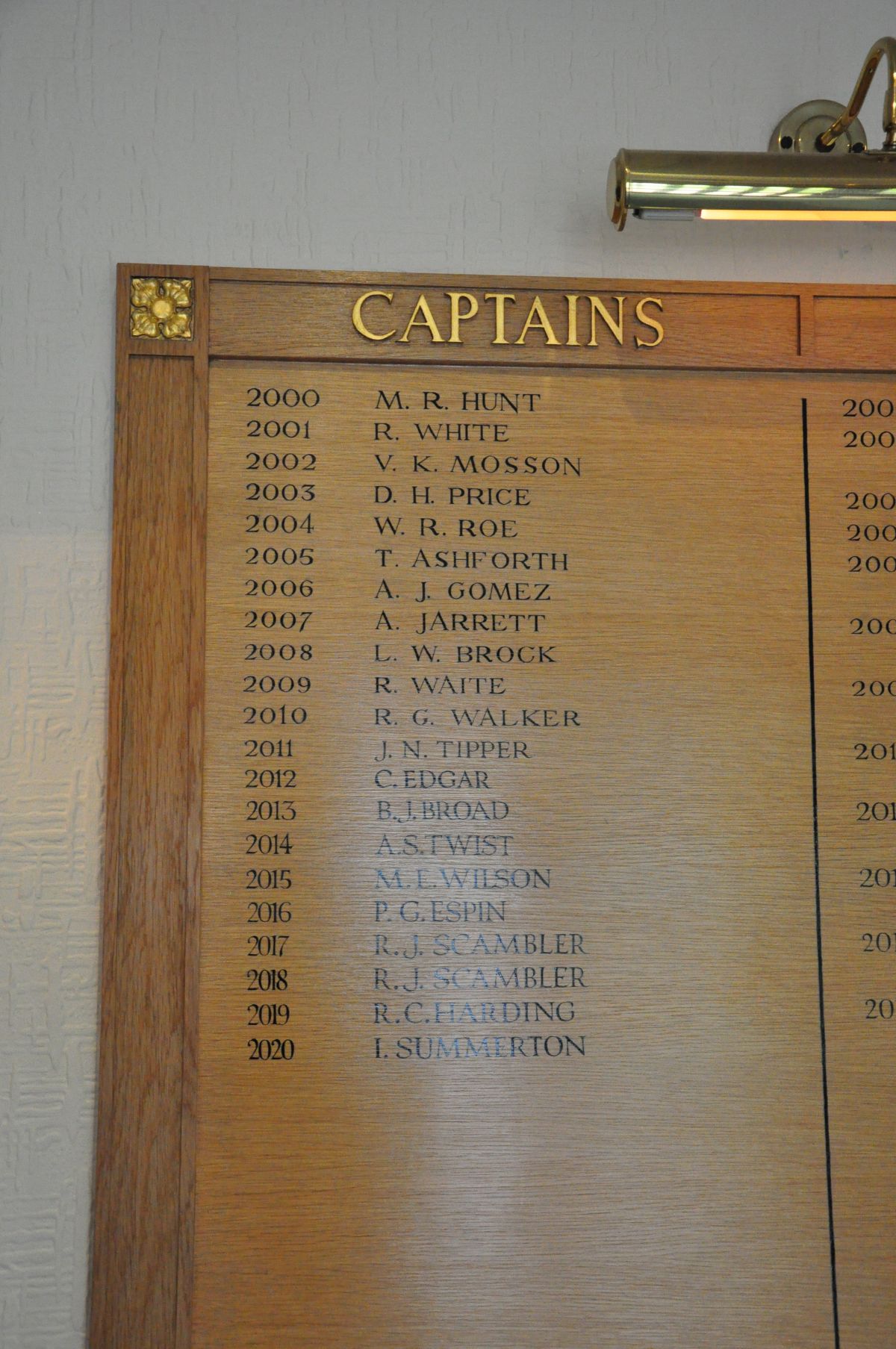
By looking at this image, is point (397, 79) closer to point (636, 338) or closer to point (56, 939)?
point (636, 338)

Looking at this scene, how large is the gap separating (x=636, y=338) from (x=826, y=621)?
58 cm

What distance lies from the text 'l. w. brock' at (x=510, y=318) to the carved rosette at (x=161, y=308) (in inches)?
10.9

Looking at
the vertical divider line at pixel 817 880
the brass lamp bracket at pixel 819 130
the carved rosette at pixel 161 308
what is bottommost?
the vertical divider line at pixel 817 880

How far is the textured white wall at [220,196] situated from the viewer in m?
1.90

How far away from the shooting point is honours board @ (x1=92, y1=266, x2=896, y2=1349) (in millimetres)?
1851

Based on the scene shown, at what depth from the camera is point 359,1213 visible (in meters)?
1.85

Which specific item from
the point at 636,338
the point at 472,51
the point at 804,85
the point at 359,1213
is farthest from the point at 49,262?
the point at 359,1213

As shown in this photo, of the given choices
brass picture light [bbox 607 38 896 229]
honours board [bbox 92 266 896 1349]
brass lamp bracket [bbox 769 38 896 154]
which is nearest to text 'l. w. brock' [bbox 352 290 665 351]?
honours board [bbox 92 266 896 1349]

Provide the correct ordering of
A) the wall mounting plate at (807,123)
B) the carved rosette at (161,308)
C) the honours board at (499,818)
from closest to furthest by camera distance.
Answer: the honours board at (499,818)
the carved rosette at (161,308)
the wall mounting plate at (807,123)

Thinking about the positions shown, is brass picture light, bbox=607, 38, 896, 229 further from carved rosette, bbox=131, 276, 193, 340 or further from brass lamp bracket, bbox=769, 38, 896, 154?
carved rosette, bbox=131, 276, 193, 340

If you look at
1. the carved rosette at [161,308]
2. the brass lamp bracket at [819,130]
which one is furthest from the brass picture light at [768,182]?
the carved rosette at [161,308]

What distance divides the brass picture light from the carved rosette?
0.71 m

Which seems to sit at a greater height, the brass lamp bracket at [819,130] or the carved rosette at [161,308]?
the brass lamp bracket at [819,130]

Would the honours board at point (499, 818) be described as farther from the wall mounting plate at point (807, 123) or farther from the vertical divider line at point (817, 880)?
the wall mounting plate at point (807, 123)
